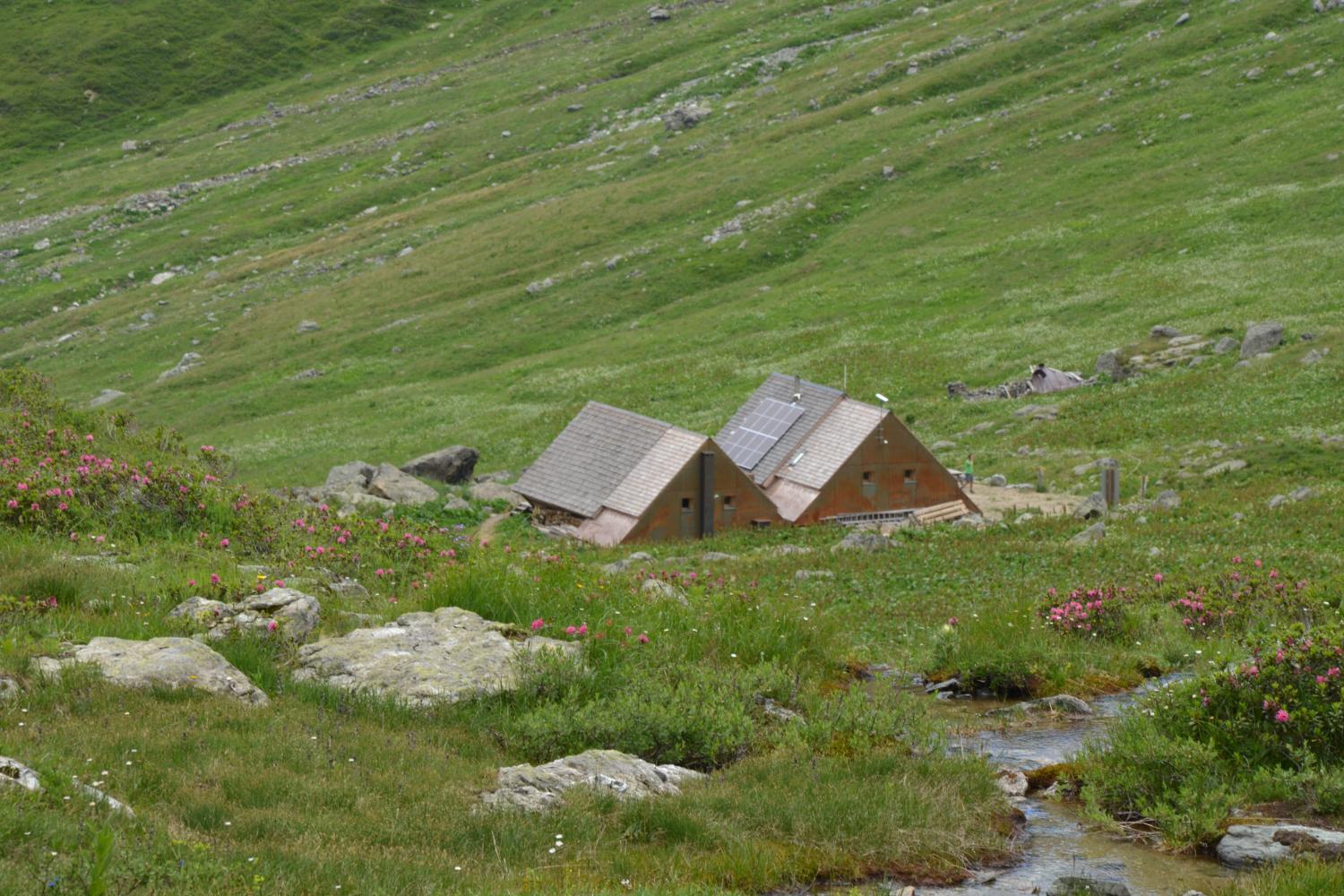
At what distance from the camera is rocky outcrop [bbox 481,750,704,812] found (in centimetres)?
1005

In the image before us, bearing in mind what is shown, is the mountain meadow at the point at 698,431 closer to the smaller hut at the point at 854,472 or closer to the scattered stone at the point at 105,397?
the scattered stone at the point at 105,397

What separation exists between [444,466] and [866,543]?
19.2 metres

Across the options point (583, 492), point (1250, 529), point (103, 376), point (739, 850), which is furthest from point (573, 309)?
point (739, 850)

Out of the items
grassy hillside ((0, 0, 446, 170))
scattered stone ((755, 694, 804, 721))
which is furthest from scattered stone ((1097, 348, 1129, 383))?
grassy hillside ((0, 0, 446, 170))

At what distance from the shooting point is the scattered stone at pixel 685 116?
101312 mm

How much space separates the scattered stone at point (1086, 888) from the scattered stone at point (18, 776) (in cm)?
650

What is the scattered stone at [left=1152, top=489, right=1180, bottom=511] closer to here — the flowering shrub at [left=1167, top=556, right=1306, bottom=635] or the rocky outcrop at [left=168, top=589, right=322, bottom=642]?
the flowering shrub at [left=1167, top=556, right=1306, bottom=635]

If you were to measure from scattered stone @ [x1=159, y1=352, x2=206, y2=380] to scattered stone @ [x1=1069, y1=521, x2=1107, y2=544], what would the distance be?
5650cm

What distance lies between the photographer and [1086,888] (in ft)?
31.0

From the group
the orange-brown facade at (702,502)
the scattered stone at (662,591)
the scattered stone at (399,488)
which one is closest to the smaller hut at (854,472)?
the orange-brown facade at (702,502)

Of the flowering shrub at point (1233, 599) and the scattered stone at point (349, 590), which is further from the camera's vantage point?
the flowering shrub at point (1233, 599)

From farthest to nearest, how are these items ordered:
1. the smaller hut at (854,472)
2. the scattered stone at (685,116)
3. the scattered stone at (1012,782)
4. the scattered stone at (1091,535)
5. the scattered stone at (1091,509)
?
the scattered stone at (685,116) < the smaller hut at (854,472) < the scattered stone at (1091,509) < the scattered stone at (1091,535) < the scattered stone at (1012,782)

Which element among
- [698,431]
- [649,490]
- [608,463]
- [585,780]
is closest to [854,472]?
[649,490]

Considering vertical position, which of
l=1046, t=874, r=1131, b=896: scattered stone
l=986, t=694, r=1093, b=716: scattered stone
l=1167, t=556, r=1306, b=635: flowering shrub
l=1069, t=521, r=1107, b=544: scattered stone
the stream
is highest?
l=1046, t=874, r=1131, b=896: scattered stone
